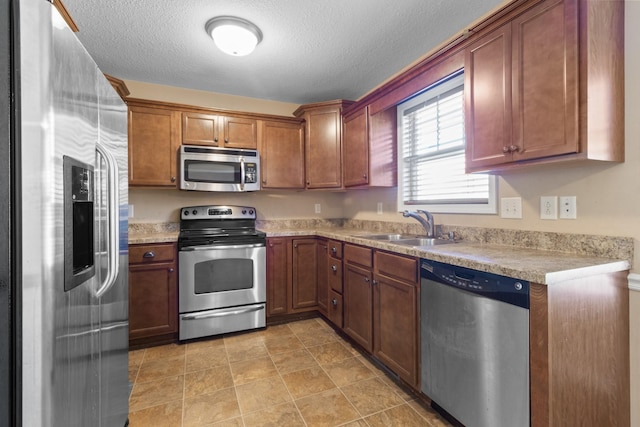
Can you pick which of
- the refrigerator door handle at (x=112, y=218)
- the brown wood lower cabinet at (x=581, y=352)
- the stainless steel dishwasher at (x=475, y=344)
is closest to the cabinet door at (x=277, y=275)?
the stainless steel dishwasher at (x=475, y=344)

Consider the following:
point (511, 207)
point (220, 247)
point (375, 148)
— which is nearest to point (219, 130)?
point (220, 247)

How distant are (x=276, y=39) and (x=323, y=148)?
122cm

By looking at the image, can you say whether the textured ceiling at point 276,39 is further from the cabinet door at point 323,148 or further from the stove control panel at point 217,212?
the stove control panel at point 217,212

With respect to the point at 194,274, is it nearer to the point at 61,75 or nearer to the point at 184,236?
the point at 184,236

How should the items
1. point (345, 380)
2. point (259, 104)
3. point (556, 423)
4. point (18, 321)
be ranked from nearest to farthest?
1. point (18, 321)
2. point (556, 423)
3. point (345, 380)
4. point (259, 104)

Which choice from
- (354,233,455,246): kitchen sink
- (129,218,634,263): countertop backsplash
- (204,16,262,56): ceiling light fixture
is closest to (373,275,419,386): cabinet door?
(354,233,455,246): kitchen sink

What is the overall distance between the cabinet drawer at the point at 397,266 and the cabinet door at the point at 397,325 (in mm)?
36

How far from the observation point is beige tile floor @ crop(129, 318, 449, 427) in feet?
5.39

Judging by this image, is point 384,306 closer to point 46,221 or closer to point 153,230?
point 46,221

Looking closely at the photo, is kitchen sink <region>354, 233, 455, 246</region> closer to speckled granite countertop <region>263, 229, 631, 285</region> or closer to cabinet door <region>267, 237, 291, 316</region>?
speckled granite countertop <region>263, 229, 631, 285</region>

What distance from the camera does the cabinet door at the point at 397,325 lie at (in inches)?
68.9

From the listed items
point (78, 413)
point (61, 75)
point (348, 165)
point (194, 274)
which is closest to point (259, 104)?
point (348, 165)

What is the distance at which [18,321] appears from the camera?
0.68 meters

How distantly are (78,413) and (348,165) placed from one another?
2670mm
